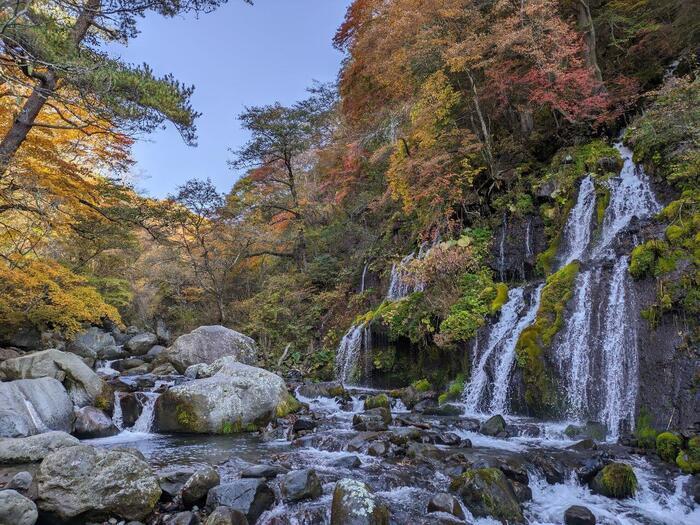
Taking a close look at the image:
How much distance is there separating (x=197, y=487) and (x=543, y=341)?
703 centimetres

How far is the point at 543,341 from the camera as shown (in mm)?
8820

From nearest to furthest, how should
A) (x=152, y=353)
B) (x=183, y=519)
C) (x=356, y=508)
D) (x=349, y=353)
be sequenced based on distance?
(x=356, y=508)
(x=183, y=519)
(x=349, y=353)
(x=152, y=353)

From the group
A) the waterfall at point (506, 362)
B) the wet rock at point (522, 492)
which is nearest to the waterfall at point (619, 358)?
the waterfall at point (506, 362)

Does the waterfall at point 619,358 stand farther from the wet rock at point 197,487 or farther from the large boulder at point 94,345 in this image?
the large boulder at point 94,345

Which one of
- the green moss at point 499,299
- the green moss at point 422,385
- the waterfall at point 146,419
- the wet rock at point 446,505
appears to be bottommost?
the waterfall at point 146,419

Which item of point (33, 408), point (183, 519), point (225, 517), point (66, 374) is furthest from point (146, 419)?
point (225, 517)

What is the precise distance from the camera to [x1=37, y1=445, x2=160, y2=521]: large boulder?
183 inches

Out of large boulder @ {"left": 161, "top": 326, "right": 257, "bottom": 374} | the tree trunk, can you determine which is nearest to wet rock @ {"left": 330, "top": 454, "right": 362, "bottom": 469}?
the tree trunk

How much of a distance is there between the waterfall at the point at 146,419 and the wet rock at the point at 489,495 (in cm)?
698

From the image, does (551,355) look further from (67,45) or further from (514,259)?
(67,45)

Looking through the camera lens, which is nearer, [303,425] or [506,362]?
[303,425]

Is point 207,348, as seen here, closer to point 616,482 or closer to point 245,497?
point 245,497

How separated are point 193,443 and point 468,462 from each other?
5096 millimetres

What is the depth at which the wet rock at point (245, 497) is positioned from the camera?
4875mm
